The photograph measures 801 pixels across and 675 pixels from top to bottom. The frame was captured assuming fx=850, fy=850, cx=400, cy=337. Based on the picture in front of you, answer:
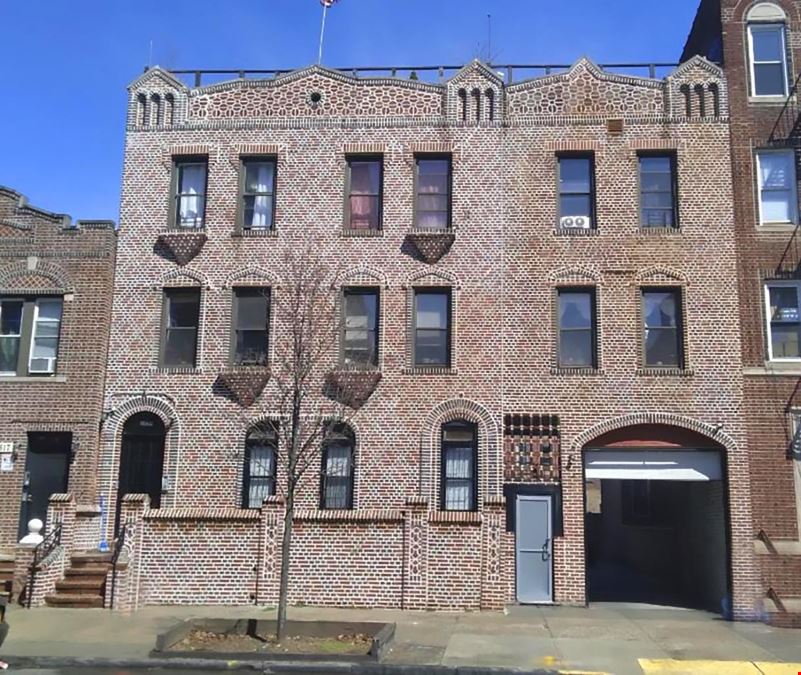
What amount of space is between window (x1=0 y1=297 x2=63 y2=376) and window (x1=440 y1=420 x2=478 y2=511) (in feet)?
29.9

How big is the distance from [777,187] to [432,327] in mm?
8306

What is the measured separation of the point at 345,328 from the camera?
19.3m

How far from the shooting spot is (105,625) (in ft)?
47.9

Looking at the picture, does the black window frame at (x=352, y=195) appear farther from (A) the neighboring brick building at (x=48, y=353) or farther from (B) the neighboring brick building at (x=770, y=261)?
(B) the neighboring brick building at (x=770, y=261)

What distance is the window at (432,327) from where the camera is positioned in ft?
62.9

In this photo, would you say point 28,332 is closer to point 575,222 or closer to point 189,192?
point 189,192

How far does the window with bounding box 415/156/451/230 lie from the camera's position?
780 inches

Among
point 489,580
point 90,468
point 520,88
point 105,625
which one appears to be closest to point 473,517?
point 489,580

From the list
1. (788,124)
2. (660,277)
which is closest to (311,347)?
(660,277)

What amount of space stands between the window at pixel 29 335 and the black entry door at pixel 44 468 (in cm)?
155

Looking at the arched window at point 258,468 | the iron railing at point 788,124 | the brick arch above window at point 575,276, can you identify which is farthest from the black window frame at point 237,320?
the iron railing at point 788,124

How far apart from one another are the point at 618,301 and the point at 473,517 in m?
6.03

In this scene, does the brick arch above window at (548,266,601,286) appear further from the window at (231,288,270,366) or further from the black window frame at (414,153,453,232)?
the window at (231,288,270,366)

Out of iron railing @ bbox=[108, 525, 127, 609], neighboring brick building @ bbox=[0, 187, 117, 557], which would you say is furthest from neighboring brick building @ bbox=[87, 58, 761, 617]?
iron railing @ bbox=[108, 525, 127, 609]
